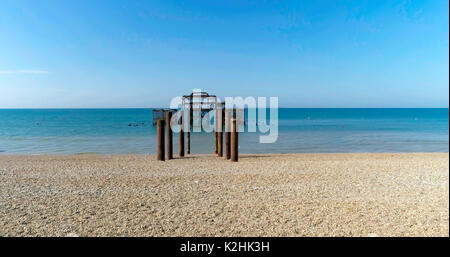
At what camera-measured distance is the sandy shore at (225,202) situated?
18.5ft

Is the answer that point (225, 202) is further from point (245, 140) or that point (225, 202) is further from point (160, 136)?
point (245, 140)

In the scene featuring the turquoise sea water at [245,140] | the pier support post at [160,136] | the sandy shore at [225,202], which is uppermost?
the pier support post at [160,136]

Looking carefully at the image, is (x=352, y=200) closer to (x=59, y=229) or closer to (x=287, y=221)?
(x=287, y=221)

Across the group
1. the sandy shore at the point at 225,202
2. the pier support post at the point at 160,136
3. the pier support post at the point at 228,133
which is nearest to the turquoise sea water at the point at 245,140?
the pier support post at the point at 228,133

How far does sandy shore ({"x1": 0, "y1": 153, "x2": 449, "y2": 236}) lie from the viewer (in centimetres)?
→ 565

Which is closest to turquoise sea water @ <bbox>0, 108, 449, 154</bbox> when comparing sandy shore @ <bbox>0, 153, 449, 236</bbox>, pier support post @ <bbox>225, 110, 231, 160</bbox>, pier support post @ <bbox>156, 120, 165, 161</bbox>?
pier support post @ <bbox>225, 110, 231, 160</bbox>

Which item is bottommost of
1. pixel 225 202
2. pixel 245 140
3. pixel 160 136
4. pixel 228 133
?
pixel 245 140

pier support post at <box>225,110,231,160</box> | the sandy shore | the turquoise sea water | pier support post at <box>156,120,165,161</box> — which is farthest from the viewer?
the turquoise sea water

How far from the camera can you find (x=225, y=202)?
731cm

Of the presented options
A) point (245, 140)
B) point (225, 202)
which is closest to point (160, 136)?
point (225, 202)

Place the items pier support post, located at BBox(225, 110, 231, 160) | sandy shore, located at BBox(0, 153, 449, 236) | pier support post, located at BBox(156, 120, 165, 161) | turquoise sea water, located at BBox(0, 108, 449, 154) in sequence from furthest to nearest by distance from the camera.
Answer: turquoise sea water, located at BBox(0, 108, 449, 154) → pier support post, located at BBox(225, 110, 231, 160) → pier support post, located at BBox(156, 120, 165, 161) → sandy shore, located at BBox(0, 153, 449, 236)

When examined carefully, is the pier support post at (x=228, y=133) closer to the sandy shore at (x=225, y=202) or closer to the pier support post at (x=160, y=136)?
the pier support post at (x=160, y=136)

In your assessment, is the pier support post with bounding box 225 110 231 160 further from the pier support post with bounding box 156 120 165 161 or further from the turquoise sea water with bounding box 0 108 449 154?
the turquoise sea water with bounding box 0 108 449 154
